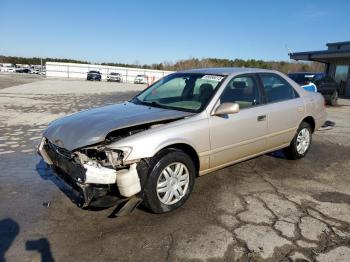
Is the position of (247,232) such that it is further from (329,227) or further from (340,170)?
(340,170)

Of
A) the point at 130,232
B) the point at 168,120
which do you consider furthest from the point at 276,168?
the point at 130,232

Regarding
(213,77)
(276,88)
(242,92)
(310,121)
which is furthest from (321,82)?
(213,77)

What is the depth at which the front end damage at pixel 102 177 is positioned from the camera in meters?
3.52

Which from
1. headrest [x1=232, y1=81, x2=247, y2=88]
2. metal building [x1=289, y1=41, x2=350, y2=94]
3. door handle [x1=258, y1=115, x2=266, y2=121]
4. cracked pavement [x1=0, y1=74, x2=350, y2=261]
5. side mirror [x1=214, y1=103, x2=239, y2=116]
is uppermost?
metal building [x1=289, y1=41, x2=350, y2=94]

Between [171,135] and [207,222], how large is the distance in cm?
103

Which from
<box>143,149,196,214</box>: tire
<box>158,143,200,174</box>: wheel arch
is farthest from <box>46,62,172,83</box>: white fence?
<box>143,149,196,214</box>: tire

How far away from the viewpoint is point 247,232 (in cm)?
367

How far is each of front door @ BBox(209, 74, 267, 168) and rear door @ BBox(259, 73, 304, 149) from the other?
19 centimetres

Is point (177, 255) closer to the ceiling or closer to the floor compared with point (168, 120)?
closer to the floor

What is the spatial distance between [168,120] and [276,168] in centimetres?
259

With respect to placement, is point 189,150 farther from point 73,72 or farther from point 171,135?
point 73,72

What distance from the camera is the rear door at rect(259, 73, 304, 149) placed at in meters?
5.39

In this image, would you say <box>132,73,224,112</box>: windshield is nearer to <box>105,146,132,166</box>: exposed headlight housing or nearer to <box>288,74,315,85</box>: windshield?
<box>105,146,132,166</box>: exposed headlight housing

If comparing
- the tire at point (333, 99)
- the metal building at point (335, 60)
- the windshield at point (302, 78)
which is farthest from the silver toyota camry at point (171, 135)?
the metal building at point (335, 60)
